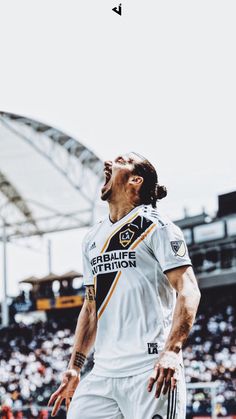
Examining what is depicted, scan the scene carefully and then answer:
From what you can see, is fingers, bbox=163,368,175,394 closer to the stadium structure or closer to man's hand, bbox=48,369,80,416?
man's hand, bbox=48,369,80,416

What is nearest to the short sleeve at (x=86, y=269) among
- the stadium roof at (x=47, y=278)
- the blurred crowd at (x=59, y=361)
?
the blurred crowd at (x=59, y=361)

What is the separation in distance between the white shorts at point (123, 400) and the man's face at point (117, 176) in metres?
0.74

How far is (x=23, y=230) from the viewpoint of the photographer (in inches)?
1184

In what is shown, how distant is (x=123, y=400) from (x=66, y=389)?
336 millimetres

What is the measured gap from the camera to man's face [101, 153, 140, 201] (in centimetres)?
283

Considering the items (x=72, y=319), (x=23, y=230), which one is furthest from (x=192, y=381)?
(x=23, y=230)

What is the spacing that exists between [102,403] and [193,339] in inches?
692

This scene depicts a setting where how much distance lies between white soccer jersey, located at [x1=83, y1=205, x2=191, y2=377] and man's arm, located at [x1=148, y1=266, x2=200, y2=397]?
51 mm

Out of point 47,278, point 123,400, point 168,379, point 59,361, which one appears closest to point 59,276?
point 47,278

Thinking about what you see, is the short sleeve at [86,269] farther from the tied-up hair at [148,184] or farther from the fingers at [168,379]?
the fingers at [168,379]

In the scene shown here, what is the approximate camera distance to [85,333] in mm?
2965

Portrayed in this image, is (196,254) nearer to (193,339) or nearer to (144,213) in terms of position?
(193,339)

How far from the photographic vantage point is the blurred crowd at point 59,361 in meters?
12.5

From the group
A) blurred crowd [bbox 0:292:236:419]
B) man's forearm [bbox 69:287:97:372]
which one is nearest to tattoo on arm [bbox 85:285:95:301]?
man's forearm [bbox 69:287:97:372]
